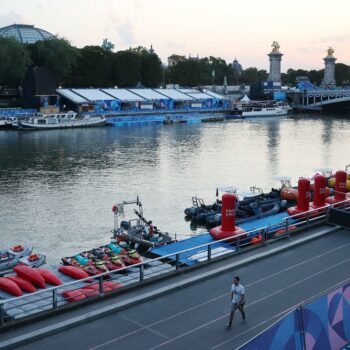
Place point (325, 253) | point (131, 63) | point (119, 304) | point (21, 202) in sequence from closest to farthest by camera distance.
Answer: point (119, 304), point (325, 253), point (21, 202), point (131, 63)

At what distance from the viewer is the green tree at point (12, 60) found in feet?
269

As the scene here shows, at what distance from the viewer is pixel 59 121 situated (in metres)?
78.2

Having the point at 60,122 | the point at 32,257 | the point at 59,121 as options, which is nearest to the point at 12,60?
the point at 59,121

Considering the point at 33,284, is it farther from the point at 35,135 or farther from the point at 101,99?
the point at 101,99

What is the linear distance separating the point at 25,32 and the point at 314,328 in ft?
432

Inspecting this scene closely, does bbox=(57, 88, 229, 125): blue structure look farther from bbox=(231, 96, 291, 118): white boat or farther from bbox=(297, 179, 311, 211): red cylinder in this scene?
bbox=(297, 179, 311, 211): red cylinder

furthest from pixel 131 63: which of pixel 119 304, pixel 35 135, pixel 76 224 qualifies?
pixel 119 304

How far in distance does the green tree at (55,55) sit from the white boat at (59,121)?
40.0 ft

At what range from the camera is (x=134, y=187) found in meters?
36.4

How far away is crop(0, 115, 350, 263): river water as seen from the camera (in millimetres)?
27130

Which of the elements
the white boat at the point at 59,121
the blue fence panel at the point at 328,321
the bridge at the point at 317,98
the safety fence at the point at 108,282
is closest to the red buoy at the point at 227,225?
the safety fence at the point at 108,282

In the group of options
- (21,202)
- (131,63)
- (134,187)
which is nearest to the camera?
(21,202)

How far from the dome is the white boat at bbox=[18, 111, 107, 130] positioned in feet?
169

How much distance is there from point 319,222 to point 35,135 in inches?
2217
